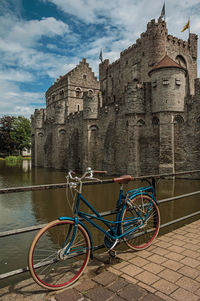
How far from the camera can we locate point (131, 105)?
18.1m

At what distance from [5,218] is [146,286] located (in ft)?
21.8

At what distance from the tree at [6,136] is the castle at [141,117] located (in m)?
24.0

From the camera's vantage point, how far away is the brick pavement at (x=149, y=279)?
2.06 meters

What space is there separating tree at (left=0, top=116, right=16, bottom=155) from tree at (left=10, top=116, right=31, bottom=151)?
38.3 inches

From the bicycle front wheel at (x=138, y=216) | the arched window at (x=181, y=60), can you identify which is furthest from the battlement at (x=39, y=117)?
the bicycle front wheel at (x=138, y=216)

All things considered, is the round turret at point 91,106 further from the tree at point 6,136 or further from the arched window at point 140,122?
the tree at point 6,136

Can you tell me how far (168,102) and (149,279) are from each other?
15873 mm

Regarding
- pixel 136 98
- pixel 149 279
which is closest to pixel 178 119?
pixel 136 98

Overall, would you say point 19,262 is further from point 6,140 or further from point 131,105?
point 6,140

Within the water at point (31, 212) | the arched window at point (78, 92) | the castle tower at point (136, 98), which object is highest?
the arched window at point (78, 92)

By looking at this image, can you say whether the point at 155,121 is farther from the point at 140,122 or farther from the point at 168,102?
the point at 168,102

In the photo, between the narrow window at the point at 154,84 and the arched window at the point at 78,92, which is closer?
the narrow window at the point at 154,84

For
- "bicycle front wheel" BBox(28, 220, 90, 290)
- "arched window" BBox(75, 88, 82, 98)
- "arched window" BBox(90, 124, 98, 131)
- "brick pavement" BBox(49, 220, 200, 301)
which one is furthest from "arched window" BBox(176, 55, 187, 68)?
"bicycle front wheel" BBox(28, 220, 90, 290)

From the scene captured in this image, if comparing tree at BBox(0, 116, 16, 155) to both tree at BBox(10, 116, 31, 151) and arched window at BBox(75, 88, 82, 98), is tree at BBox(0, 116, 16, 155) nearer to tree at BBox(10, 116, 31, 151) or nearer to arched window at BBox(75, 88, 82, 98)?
tree at BBox(10, 116, 31, 151)
